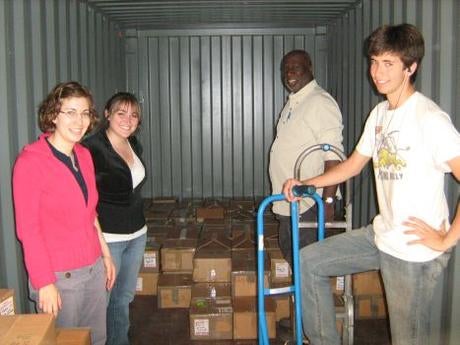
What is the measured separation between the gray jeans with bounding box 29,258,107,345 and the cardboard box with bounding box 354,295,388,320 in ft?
8.40

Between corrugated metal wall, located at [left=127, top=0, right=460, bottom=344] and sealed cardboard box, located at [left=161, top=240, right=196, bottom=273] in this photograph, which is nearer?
sealed cardboard box, located at [left=161, top=240, right=196, bottom=273]

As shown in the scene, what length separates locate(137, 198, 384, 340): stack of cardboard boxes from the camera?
4.21 meters

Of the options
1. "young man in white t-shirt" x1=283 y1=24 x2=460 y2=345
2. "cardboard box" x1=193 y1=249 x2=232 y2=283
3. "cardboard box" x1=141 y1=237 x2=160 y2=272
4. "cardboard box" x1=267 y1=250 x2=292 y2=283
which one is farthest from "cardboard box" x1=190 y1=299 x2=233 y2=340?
"young man in white t-shirt" x1=283 y1=24 x2=460 y2=345

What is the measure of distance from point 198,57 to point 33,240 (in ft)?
15.8

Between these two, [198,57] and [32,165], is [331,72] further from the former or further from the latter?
[32,165]

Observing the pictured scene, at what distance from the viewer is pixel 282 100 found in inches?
268

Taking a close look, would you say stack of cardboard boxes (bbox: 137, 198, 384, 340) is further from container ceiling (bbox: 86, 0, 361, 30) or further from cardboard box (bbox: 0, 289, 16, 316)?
container ceiling (bbox: 86, 0, 361, 30)

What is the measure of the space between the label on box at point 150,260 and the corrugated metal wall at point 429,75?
2147 millimetres

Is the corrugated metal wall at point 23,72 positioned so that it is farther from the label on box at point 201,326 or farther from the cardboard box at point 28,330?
the label on box at point 201,326

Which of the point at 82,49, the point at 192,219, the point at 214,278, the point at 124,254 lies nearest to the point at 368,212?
the point at 214,278

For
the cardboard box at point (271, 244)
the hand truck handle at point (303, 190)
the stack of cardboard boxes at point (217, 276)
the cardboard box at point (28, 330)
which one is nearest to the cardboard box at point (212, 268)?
the stack of cardboard boxes at point (217, 276)

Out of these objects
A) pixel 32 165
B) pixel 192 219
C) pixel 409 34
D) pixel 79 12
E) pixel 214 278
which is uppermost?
pixel 79 12

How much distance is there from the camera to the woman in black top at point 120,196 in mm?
3203

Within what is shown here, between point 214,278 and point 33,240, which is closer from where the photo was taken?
point 33,240
